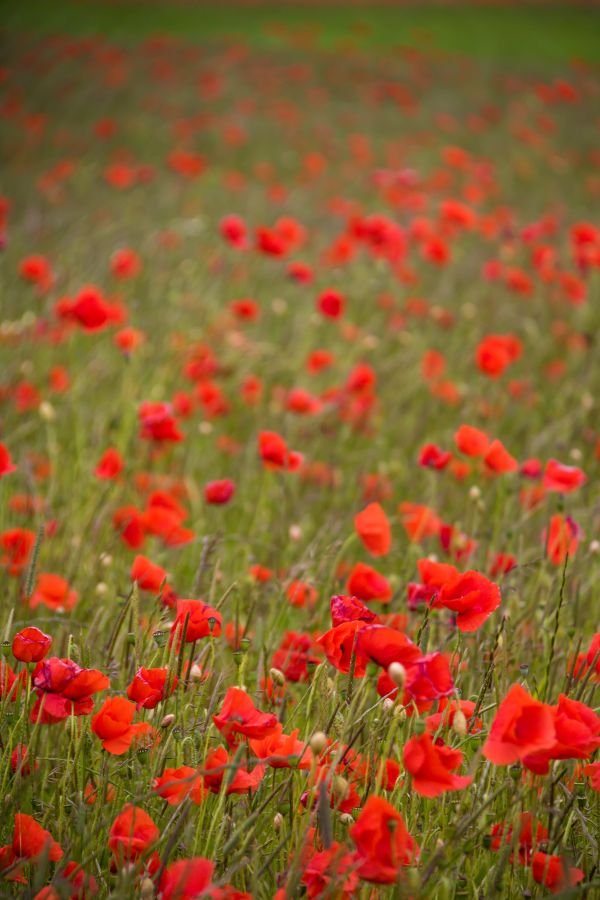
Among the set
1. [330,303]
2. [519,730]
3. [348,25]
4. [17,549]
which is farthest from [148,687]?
[348,25]

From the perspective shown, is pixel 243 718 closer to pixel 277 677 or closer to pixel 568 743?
pixel 277 677

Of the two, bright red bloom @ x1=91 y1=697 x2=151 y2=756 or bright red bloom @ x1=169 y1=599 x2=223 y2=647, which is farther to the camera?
bright red bloom @ x1=169 y1=599 x2=223 y2=647

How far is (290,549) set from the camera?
2260 mm

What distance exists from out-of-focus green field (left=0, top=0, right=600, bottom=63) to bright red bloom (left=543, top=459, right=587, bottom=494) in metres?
13.1

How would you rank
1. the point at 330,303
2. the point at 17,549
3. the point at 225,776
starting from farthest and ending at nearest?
1. the point at 330,303
2. the point at 17,549
3. the point at 225,776

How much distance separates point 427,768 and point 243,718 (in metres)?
0.25

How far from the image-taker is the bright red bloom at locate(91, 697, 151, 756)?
3.95 feet

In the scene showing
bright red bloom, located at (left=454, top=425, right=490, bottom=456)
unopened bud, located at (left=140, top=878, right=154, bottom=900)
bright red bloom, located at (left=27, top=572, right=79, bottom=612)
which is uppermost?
bright red bloom, located at (left=454, top=425, right=490, bottom=456)

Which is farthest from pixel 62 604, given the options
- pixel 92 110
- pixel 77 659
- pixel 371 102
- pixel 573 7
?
pixel 573 7

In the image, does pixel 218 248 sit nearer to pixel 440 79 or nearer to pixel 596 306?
pixel 596 306

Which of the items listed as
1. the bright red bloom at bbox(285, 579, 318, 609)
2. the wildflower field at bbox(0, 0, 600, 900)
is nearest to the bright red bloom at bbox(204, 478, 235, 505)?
the wildflower field at bbox(0, 0, 600, 900)

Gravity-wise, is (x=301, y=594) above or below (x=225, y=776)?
below

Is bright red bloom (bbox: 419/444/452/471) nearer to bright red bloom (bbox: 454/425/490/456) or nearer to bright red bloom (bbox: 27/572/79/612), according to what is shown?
bright red bloom (bbox: 454/425/490/456)

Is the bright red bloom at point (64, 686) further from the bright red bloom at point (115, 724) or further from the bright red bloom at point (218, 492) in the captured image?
the bright red bloom at point (218, 492)
